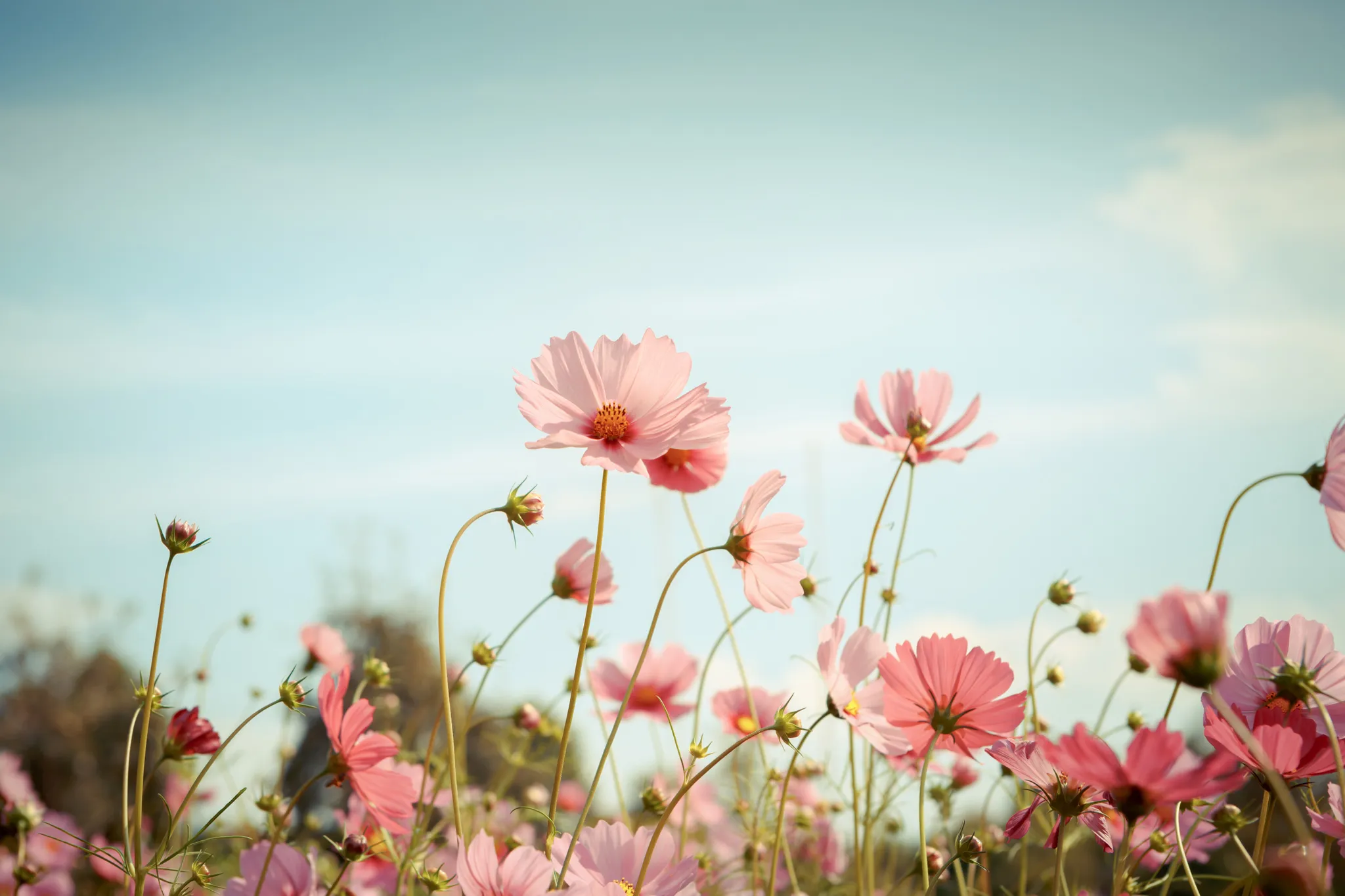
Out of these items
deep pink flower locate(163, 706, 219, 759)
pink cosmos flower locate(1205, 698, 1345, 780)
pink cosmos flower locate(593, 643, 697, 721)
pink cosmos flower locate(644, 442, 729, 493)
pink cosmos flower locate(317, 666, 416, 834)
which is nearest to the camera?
pink cosmos flower locate(1205, 698, 1345, 780)

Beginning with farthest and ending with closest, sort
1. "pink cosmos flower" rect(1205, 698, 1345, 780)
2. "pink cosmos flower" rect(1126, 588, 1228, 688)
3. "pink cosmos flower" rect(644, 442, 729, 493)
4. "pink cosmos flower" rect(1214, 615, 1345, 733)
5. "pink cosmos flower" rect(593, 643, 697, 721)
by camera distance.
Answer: "pink cosmos flower" rect(593, 643, 697, 721), "pink cosmos flower" rect(644, 442, 729, 493), "pink cosmos flower" rect(1214, 615, 1345, 733), "pink cosmos flower" rect(1205, 698, 1345, 780), "pink cosmos flower" rect(1126, 588, 1228, 688)

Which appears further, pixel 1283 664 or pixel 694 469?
pixel 694 469

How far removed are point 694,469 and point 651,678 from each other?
548 millimetres

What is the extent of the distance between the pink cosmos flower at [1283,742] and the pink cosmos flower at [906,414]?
1.68 ft

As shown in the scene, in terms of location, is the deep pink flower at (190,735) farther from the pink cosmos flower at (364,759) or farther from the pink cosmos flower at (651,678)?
the pink cosmos flower at (651,678)

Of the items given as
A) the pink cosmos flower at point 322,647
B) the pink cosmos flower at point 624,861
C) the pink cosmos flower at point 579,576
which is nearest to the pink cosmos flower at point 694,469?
the pink cosmos flower at point 579,576

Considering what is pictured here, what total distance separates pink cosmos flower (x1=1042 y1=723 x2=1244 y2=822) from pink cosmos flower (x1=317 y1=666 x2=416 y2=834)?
56cm

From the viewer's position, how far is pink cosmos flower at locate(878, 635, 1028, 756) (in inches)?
29.4

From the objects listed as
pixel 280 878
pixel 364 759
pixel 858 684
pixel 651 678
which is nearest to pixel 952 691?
pixel 858 684

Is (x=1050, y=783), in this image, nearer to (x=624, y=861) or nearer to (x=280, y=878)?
(x=624, y=861)

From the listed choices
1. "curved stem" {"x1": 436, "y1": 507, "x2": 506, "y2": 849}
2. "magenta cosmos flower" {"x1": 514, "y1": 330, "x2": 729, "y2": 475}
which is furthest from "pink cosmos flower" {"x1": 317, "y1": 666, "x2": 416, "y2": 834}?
"magenta cosmos flower" {"x1": 514, "y1": 330, "x2": 729, "y2": 475}

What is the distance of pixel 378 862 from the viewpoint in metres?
1.34

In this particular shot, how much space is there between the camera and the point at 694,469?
1.07m

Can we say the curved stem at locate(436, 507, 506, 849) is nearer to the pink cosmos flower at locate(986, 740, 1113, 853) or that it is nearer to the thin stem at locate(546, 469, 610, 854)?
the thin stem at locate(546, 469, 610, 854)
